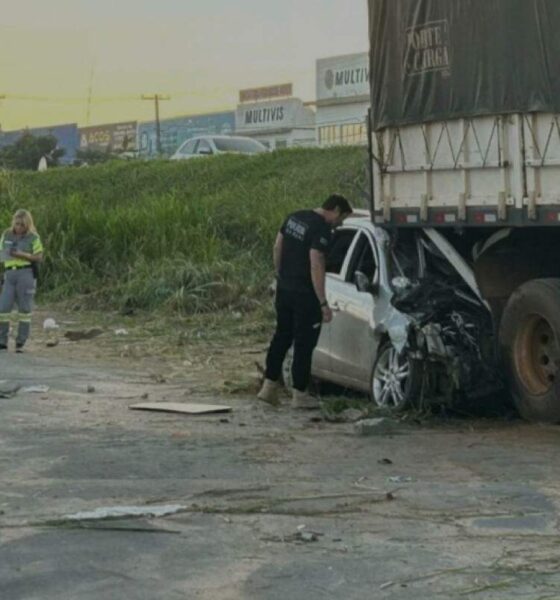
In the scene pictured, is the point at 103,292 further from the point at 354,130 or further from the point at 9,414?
the point at 354,130

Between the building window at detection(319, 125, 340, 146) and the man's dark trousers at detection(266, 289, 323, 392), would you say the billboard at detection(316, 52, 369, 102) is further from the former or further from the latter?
the man's dark trousers at detection(266, 289, 323, 392)

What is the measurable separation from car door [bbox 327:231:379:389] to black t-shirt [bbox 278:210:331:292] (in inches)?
16.6

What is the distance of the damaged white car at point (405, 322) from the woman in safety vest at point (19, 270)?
18.8 ft

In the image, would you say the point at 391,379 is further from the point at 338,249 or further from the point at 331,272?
the point at 338,249

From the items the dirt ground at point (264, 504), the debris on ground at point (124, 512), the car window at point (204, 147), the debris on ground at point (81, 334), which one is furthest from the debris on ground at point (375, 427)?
the car window at point (204, 147)

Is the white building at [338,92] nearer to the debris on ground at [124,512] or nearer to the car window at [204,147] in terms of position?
the car window at [204,147]

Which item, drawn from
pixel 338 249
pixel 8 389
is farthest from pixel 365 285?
pixel 8 389

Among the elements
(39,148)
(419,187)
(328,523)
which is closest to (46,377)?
(419,187)

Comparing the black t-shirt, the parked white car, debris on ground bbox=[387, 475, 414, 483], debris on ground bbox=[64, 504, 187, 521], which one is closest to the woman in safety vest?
the black t-shirt

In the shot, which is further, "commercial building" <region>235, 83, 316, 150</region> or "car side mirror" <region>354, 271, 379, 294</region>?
"commercial building" <region>235, 83, 316, 150</region>

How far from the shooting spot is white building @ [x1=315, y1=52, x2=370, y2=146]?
71062 mm

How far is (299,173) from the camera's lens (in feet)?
104

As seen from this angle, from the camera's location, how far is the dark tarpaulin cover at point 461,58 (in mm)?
10539

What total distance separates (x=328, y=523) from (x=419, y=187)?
16.4 ft
